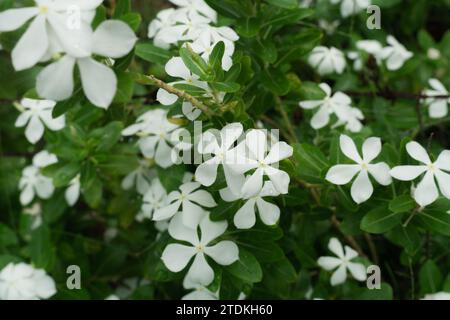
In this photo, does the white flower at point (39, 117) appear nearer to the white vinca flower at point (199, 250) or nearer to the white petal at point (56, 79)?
the white vinca flower at point (199, 250)

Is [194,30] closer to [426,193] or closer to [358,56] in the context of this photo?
[426,193]

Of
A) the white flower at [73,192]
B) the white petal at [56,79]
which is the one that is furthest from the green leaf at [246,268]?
the white flower at [73,192]

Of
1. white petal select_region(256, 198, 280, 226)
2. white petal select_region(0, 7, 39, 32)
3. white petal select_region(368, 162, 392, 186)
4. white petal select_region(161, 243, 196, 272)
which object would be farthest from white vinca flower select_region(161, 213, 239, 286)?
white petal select_region(0, 7, 39, 32)

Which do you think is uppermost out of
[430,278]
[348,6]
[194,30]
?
[194,30]

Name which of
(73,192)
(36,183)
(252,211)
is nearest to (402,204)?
(252,211)

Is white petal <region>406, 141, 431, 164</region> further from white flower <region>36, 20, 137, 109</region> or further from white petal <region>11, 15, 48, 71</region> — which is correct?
white petal <region>11, 15, 48, 71</region>
